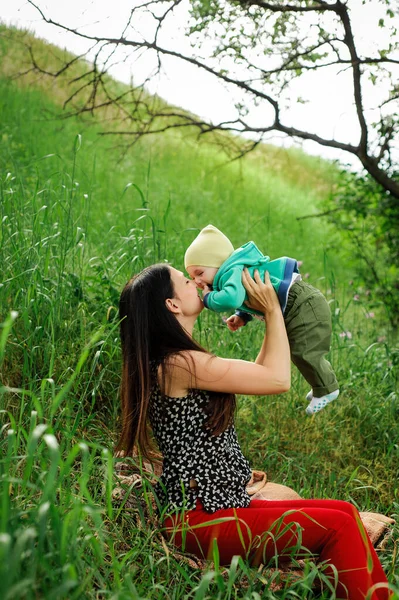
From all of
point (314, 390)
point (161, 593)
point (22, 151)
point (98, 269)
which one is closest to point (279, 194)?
point (22, 151)

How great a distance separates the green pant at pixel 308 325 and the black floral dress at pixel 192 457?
47cm

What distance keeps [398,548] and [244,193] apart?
339 inches

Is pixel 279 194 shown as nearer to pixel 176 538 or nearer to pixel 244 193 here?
pixel 244 193

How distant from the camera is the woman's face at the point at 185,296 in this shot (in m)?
2.53

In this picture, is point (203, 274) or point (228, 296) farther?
point (203, 274)

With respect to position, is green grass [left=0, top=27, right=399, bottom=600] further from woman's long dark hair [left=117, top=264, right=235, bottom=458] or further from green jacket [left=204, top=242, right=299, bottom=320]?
green jacket [left=204, top=242, right=299, bottom=320]

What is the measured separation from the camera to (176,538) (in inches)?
94.6

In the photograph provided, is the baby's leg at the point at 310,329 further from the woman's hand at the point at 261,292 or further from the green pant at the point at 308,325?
the woman's hand at the point at 261,292

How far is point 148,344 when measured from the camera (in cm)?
248

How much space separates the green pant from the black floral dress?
47 centimetres

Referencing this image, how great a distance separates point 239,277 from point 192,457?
67 cm

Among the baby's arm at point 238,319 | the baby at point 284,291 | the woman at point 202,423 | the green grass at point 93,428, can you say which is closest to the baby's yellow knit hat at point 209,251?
the baby at point 284,291

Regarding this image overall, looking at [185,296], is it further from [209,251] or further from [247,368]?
[247,368]

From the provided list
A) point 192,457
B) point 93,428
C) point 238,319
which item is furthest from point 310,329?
point 93,428
